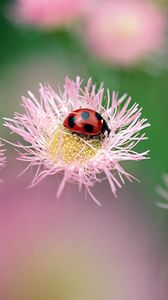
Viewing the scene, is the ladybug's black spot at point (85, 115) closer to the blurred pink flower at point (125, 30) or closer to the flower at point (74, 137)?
the flower at point (74, 137)

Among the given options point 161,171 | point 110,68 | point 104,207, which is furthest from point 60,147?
point 110,68

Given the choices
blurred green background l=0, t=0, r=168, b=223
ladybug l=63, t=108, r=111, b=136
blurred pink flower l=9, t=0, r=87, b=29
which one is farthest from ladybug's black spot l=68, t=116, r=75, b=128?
blurred pink flower l=9, t=0, r=87, b=29

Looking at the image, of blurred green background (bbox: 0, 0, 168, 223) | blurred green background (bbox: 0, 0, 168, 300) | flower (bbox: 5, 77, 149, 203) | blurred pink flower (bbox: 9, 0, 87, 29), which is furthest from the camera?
blurred pink flower (bbox: 9, 0, 87, 29)

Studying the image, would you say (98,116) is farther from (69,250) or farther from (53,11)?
(53,11)

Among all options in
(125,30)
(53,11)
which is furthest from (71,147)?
(125,30)

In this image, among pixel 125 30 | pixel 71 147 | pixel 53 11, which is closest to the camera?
pixel 71 147

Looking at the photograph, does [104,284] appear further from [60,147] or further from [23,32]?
[23,32]

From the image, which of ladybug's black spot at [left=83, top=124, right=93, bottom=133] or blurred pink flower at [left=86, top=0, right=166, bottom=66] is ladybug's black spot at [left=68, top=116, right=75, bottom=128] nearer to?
ladybug's black spot at [left=83, top=124, right=93, bottom=133]
